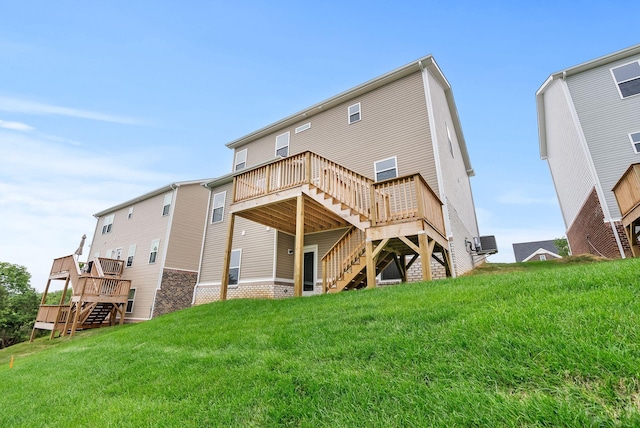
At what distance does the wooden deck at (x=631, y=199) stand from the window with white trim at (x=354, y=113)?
8480 mm

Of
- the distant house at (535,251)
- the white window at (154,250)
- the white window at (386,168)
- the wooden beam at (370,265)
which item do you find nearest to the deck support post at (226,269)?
the wooden beam at (370,265)

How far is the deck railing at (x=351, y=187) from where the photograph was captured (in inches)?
276

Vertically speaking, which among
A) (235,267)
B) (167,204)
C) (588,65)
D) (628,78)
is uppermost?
(588,65)

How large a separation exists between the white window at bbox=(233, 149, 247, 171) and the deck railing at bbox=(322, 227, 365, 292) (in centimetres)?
936

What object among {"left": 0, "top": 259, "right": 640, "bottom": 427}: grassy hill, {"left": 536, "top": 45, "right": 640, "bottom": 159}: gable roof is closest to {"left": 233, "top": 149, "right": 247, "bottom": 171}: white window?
{"left": 0, "top": 259, "right": 640, "bottom": 427}: grassy hill

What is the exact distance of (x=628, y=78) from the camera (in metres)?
10.7

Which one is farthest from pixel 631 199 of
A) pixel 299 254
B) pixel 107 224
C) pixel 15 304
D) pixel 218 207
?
pixel 15 304

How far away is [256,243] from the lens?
12.8 m

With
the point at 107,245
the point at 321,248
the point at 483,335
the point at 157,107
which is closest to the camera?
the point at 483,335

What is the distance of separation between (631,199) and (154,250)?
21662mm

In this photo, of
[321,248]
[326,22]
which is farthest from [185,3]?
[321,248]

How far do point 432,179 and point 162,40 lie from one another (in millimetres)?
15052

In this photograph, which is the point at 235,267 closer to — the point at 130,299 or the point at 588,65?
the point at 130,299

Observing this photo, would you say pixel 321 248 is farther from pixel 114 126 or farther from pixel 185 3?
pixel 114 126
